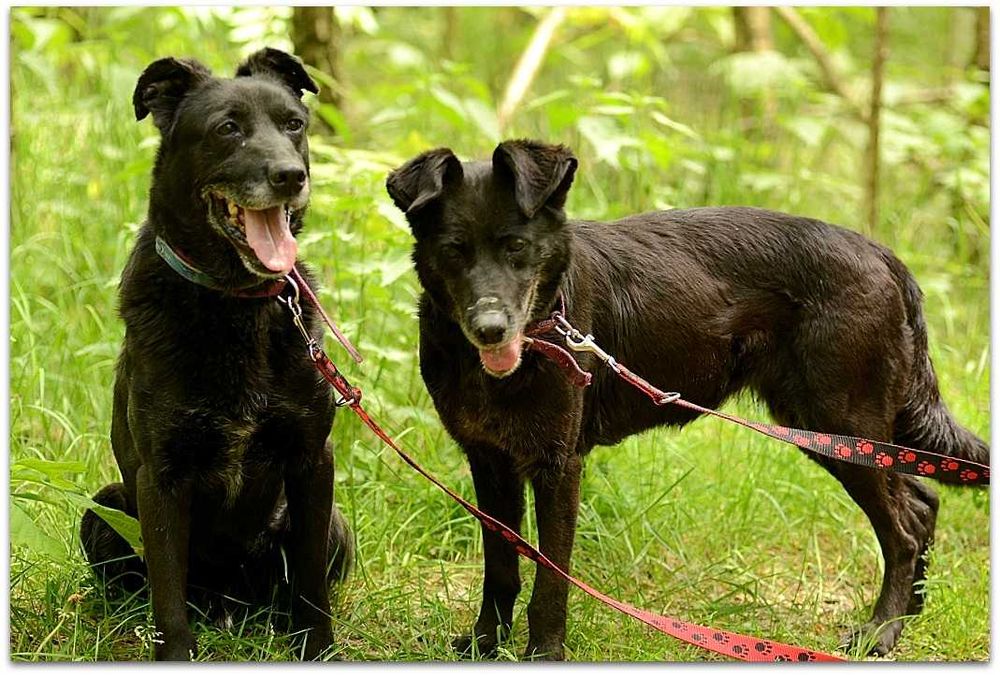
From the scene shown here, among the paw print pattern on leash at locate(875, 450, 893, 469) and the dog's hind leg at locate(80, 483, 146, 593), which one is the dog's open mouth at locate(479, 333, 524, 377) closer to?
the paw print pattern on leash at locate(875, 450, 893, 469)

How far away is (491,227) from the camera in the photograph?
2.91 meters

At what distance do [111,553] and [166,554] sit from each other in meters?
0.56

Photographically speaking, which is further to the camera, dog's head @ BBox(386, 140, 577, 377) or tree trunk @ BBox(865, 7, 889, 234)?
tree trunk @ BBox(865, 7, 889, 234)

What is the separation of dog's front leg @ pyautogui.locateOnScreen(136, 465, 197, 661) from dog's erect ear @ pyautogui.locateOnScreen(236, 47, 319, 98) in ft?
3.71

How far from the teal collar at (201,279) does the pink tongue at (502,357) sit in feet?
1.98

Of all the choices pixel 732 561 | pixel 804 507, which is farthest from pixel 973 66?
pixel 732 561

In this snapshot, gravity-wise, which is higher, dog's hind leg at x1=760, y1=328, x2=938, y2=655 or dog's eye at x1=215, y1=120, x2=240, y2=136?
dog's eye at x1=215, y1=120, x2=240, y2=136

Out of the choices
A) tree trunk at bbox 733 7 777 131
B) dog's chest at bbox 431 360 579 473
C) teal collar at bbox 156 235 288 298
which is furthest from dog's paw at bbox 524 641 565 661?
tree trunk at bbox 733 7 777 131

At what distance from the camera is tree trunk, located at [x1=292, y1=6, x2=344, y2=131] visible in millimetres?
5805

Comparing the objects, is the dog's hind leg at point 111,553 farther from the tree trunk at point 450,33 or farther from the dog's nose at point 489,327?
the tree trunk at point 450,33

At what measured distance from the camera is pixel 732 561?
163 inches

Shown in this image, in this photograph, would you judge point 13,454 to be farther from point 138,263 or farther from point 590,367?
point 590,367

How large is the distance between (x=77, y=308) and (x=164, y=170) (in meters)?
2.37

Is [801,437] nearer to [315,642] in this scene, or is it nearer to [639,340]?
[639,340]
